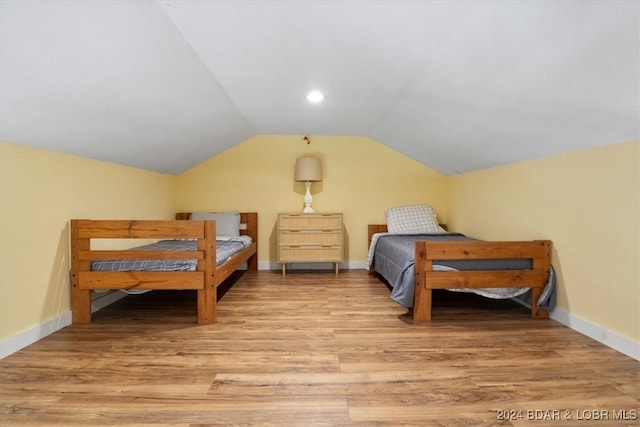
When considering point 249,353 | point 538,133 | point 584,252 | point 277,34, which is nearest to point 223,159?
point 277,34

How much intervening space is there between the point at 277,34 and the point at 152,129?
54.1 inches

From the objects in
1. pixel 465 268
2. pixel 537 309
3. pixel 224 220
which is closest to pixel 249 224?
pixel 224 220

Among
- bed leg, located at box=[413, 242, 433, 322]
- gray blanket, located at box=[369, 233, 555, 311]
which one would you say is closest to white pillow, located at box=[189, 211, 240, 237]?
gray blanket, located at box=[369, 233, 555, 311]

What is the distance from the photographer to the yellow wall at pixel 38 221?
1.69 m

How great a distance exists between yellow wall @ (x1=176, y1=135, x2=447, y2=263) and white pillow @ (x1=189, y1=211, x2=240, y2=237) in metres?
0.24

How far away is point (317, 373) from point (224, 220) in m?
2.59

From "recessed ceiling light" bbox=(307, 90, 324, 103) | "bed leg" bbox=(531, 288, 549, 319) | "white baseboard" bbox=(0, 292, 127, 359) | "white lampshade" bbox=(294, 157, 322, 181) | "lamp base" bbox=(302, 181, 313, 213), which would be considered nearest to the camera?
"white baseboard" bbox=(0, 292, 127, 359)

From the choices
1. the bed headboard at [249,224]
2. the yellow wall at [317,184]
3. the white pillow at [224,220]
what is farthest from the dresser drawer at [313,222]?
the white pillow at [224,220]

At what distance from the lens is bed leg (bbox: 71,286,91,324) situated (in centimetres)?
211

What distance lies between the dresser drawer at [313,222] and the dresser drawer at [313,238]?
6cm

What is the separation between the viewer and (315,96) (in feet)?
8.34

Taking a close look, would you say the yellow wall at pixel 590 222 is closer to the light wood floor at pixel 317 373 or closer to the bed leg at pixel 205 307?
the light wood floor at pixel 317 373

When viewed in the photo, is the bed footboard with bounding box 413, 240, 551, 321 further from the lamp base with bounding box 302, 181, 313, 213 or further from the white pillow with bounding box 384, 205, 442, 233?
the lamp base with bounding box 302, 181, 313, 213

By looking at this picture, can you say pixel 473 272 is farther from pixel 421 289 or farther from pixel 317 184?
pixel 317 184
